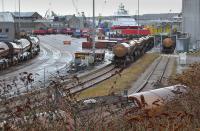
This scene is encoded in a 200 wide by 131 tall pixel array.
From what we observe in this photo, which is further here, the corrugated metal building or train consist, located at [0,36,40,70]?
the corrugated metal building

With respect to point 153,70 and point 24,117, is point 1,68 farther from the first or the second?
point 24,117

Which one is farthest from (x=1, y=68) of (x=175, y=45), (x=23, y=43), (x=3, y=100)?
(x=3, y=100)

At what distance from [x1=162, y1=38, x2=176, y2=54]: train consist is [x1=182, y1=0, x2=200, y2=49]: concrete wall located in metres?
3.09

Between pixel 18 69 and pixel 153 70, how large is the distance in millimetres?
15199

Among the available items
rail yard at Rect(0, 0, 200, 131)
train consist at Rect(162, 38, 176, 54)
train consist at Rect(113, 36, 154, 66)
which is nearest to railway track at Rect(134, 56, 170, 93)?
rail yard at Rect(0, 0, 200, 131)

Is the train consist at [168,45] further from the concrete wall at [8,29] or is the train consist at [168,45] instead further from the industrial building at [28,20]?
the industrial building at [28,20]

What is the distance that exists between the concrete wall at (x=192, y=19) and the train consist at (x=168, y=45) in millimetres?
3093

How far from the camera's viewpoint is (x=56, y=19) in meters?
198

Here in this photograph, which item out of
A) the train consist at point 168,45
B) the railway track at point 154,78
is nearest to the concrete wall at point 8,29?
the train consist at point 168,45

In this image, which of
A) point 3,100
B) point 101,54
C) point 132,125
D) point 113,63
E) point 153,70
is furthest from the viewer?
point 101,54

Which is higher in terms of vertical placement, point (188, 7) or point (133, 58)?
point (188, 7)

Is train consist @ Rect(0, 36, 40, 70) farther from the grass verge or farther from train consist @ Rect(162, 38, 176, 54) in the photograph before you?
train consist @ Rect(162, 38, 176, 54)

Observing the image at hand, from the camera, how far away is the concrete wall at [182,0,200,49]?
78.4 metres

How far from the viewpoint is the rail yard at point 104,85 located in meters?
9.52
